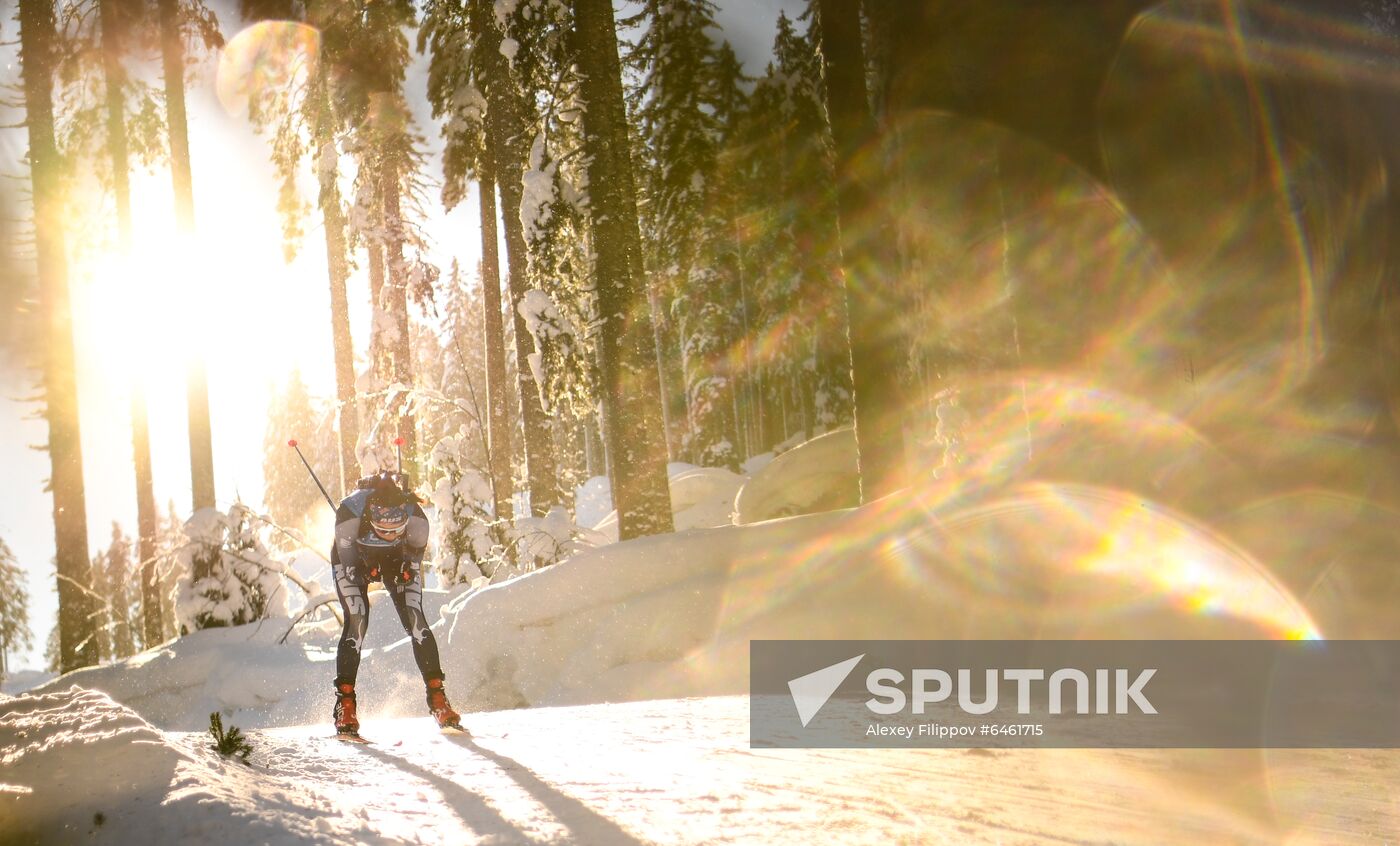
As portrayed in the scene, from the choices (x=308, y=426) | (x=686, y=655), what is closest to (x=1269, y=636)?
(x=686, y=655)

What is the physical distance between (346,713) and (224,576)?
27.1 ft

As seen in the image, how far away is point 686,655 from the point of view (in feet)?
24.7

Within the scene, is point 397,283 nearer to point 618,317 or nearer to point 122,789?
point 618,317

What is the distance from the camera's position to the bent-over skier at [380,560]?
609cm

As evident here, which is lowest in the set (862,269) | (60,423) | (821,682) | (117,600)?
(117,600)

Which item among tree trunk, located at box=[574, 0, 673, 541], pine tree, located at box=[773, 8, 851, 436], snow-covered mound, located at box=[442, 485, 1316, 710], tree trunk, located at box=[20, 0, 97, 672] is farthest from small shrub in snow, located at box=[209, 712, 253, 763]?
pine tree, located at box=[773, 8, 851, 436]

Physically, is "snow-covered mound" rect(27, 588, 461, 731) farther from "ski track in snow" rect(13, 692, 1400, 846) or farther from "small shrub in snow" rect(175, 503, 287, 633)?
"ski track in snow" rect(13, 692, 1400, 846)

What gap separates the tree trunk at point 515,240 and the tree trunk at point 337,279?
17.2 ft

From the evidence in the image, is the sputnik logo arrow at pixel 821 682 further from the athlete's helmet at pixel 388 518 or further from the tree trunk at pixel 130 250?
the tree trunk at pixel 130 250

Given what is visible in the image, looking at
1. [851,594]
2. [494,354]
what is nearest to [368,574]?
[851,594]

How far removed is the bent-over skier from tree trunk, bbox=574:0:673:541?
3.43 m

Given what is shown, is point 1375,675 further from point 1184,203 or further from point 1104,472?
point 1184,203

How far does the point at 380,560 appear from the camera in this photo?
248 inches

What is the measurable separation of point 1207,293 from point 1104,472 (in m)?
1.63
